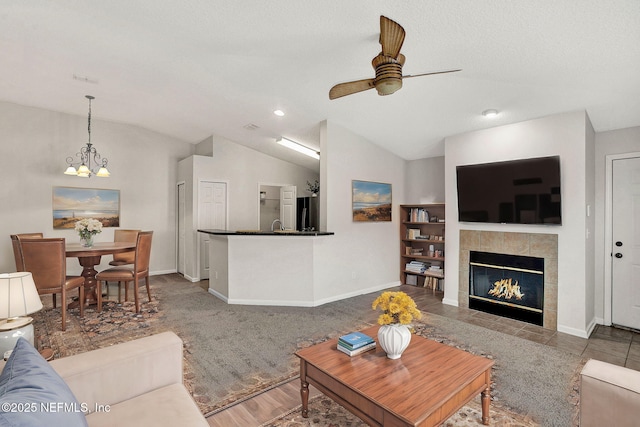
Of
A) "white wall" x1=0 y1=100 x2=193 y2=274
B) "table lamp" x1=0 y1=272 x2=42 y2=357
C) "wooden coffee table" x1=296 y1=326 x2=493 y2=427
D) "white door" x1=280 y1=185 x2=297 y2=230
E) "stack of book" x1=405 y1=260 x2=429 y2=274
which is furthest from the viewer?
"white door" x1=280 y1=185 x2=297 y2=230

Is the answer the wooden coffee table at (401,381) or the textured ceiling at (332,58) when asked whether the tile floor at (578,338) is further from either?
the textured ceiling at (332,58)

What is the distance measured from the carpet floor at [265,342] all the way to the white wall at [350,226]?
379 mm

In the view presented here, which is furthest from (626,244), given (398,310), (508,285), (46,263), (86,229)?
(86,229)

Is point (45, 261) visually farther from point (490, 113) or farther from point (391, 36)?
point (490, 113)

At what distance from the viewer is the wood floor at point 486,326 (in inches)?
84.2

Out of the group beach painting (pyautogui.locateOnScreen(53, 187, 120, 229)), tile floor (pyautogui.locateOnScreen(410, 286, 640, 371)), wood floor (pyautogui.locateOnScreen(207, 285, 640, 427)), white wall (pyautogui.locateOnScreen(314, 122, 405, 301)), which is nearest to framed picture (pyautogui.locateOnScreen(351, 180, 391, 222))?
white wall (pyautogui.locateOnScreen(314, 122, 405, 301))

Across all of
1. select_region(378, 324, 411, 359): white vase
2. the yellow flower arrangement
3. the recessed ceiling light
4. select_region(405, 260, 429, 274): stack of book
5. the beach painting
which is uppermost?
the recessed ceiling light

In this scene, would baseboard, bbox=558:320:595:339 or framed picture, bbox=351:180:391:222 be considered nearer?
baseboard, bbox=558:320:595:339

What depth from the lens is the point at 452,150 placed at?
4.61 metres

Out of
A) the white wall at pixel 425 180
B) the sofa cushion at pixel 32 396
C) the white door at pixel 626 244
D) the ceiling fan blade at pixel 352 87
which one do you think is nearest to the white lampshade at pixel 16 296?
the sofa cushion at pixel 32 396

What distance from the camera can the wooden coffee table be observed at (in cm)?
154

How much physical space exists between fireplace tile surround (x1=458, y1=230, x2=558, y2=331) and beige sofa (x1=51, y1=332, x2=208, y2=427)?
3.93 m

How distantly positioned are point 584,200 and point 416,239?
2.51m

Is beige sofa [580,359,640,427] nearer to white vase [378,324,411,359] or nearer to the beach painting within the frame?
white vase [378,324,411,359]
